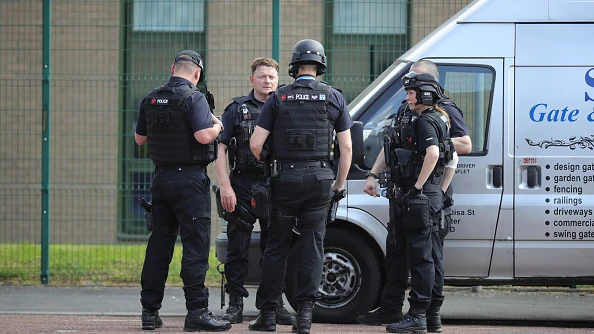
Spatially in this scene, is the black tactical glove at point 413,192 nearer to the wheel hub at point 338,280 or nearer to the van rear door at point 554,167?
the wheel hub at point 338,280

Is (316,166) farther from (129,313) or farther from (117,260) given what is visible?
(117,260)

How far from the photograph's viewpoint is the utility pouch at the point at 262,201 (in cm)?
748

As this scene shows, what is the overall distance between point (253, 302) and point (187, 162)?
135 inches

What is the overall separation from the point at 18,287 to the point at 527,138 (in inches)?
230

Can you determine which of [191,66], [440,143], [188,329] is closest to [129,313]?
[188,329]

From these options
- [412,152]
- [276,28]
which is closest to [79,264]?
[276,28]

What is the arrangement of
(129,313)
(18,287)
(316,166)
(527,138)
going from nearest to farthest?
1. (316,166)
2. (527,138)
3. (129,313)
4. (18,287)

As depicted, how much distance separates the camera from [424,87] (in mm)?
7750

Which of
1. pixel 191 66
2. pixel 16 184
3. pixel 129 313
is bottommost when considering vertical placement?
pixel 129 313

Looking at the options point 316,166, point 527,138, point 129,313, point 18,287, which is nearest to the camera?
point 316,166

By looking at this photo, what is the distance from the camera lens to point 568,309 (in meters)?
10.0

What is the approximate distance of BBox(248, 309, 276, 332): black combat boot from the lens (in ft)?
25.2

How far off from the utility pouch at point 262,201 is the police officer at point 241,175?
27.2 inches

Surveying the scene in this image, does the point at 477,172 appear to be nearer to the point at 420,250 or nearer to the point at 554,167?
the point at 554,167
